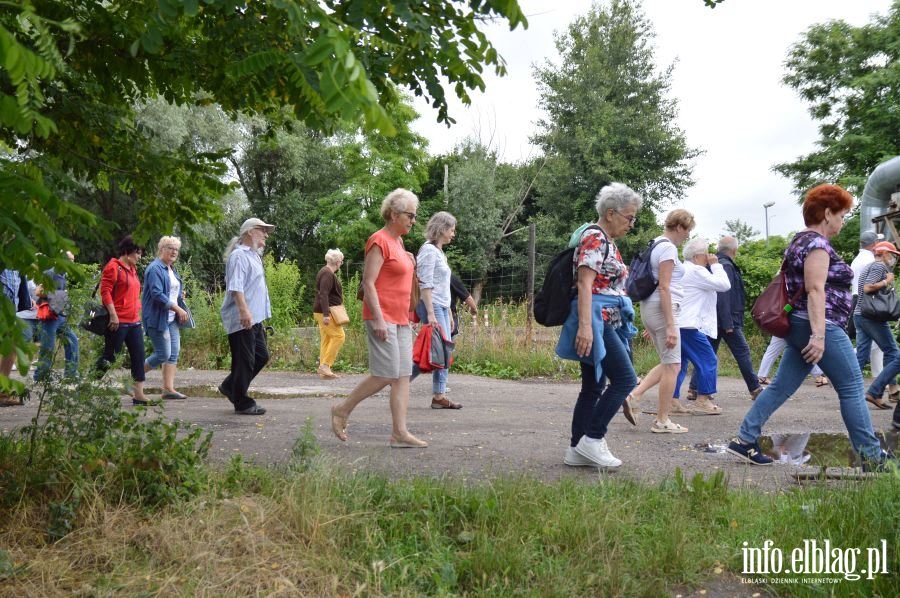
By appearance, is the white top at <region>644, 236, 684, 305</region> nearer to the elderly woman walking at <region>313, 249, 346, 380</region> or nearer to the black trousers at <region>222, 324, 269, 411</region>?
the black trousers at <region>222, 324, 269, 411</region>

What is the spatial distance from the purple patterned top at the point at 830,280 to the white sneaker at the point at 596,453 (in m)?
1.64

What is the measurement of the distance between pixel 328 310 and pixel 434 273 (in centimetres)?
409

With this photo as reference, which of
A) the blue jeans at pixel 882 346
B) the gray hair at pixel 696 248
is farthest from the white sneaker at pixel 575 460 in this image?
the blue jeans at pixel 882 346

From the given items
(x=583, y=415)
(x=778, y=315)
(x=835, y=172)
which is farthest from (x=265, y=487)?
(x=835, y=172)

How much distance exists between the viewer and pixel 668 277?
691 centimetres

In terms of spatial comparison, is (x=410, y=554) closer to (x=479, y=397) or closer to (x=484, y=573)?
(x=484, y=573)

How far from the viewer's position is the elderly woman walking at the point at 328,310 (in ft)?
39.8

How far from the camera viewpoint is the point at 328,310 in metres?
12.1

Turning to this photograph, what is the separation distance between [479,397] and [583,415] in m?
4.54

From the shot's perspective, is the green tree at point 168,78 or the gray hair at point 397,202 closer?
the green tree at point 168,78

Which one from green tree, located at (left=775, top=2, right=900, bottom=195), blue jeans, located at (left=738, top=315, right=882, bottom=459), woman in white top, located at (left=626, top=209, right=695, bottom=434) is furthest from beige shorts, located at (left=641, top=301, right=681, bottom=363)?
green tree, located at (left=775, top=2, right=900, bottom=195)

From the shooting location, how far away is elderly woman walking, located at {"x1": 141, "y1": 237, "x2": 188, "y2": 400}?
28.8 ft

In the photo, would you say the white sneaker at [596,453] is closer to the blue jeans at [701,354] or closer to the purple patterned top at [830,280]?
the purple patterned top at [830,280]

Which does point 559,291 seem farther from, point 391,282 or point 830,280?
point 830,280
